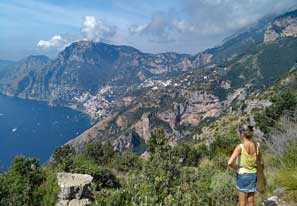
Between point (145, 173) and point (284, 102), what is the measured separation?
3175 centimetres

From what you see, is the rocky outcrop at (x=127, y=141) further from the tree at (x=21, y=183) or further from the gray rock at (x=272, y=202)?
the gray rock at (x=272, y=202)

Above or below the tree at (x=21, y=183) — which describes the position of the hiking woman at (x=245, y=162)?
above

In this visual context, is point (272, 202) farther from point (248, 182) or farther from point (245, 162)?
point (245, 162)

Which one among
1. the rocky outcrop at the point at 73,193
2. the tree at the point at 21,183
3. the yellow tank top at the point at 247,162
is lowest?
the tree at the point at 21,183

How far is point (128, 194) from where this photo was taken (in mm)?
6207

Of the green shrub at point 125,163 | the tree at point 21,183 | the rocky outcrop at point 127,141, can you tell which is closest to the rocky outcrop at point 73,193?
the tree at point 21,183

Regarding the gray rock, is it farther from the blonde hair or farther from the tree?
the tree

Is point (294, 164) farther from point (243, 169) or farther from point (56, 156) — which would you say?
point (56, 156)

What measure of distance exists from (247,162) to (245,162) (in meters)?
0.04

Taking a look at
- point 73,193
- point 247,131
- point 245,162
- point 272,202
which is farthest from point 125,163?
point 247,131

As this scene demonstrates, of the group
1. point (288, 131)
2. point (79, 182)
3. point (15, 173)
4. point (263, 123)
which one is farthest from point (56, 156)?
point (288, 131)

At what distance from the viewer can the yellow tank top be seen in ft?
21.0

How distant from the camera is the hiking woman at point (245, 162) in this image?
639 cm

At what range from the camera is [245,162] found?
6.43 metres
